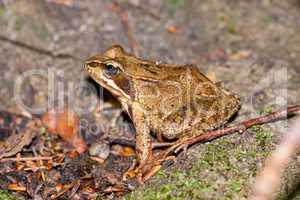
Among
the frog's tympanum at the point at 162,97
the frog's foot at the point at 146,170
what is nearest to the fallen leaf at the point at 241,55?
the frog's tympanum at the point at 162,97

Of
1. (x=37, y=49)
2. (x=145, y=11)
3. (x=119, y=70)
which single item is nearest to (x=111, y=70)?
(x=119, y=70)

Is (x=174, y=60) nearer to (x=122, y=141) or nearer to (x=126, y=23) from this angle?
(x=126, y=23)

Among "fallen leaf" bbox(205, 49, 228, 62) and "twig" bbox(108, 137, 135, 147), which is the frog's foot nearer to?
"twig" bbox(108, 137, 135, 147)

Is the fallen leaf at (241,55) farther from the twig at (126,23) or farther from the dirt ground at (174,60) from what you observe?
the twig at (126,23)

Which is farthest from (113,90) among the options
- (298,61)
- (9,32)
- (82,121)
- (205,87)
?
(298,61)

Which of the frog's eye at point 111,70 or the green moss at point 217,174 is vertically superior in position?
the frog's eye at point 111,70

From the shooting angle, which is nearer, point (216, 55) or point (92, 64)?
point (92, 64)
